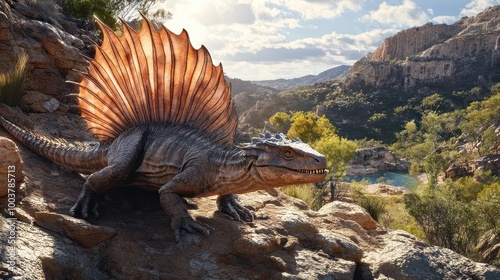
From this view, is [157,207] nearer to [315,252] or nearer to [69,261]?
[69,261]

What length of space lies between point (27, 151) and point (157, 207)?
160cm

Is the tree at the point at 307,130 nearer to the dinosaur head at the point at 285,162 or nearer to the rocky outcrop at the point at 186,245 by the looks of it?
the rocky outcrop at the point at 186,245

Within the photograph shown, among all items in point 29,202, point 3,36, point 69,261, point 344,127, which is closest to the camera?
point 69,261

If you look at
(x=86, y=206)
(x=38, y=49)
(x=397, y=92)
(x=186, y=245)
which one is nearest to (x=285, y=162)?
(x=186, y=245)

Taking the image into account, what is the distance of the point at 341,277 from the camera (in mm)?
3303

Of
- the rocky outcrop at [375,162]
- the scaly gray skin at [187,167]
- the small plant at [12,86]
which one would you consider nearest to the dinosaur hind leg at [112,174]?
the scaly gray skin at [187,167]

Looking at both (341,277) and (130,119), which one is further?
(130,119)

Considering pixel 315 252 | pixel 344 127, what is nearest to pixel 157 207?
pixel 315 252

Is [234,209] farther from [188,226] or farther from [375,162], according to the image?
[375,162]

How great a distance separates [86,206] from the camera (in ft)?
11.1

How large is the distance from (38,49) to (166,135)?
14.2 ft

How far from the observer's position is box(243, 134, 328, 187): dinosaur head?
3068 mm

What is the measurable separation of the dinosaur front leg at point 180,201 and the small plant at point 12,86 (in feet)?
9.80

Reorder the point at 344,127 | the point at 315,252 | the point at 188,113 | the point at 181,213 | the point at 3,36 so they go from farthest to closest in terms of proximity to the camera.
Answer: the point at 344,127 → the point at 3,36 → the point at 188,113 → the point at 315,252 → the point at 181,213
